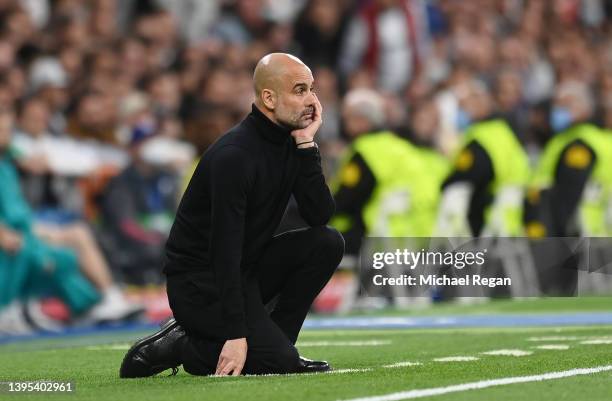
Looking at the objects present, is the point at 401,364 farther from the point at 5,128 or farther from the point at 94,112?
the point at 94,112

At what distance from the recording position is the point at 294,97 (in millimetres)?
7699

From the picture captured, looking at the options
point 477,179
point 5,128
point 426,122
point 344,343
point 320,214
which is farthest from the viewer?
point 426,122

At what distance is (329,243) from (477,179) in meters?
8.32

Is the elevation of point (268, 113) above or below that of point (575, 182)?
above

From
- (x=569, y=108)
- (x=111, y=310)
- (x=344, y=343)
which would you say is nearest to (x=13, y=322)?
(x=111, y=310)

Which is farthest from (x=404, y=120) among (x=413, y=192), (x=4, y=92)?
(x=4, y=92)

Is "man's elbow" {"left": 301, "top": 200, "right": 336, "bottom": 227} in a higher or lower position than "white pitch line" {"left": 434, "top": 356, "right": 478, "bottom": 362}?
higher

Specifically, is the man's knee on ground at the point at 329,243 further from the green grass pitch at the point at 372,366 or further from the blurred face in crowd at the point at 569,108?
the blurred face in crowd at the point at 569,108

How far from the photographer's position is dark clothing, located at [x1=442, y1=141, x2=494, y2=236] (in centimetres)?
1609

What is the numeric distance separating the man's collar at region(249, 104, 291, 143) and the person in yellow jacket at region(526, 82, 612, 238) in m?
9.46

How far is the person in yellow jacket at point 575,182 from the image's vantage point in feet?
55.3

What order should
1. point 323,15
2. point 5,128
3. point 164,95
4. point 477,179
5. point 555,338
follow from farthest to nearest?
point 323,15 < point 164,95 < point 477,179 < point 5,128 < point 555,338

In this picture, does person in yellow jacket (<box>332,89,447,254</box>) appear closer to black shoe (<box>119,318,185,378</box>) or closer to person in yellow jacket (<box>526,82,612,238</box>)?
person in yellow jacket (<box>526,82,612,238</box>)

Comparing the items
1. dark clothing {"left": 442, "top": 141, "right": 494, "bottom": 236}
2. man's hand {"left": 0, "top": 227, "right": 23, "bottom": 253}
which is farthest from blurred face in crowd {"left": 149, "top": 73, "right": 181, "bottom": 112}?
man's hand {"left": 0, "top": 227, "right": 23, "bottom": 253}
